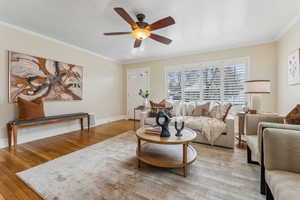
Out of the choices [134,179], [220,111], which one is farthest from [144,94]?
[134,179]

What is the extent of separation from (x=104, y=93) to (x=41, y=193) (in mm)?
3768

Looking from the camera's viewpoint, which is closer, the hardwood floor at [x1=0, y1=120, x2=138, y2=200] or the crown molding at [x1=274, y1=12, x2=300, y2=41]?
the hardwood floor at [x1=0, y1=120, x2=138, y2=200]

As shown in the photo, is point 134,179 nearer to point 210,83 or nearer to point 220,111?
point 220,111

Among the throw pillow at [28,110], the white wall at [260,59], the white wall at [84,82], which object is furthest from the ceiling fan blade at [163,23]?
the throw pillow at [28,110]

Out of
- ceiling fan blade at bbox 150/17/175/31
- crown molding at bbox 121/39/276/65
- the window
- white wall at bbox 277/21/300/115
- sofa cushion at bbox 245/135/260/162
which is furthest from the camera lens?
the window

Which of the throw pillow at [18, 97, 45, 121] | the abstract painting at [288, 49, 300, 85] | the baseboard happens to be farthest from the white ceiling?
the baseboard

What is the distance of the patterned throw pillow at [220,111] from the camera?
2869mm

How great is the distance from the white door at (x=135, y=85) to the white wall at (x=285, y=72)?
3737mm

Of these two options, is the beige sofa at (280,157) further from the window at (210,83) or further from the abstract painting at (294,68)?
the window at (210,83)

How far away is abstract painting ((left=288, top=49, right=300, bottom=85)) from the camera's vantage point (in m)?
2.41

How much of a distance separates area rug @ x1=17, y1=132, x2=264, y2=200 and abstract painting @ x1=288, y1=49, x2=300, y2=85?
1.73 m

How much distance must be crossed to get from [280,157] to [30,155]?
345 cm

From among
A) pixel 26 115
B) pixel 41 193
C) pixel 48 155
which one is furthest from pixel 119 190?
pixel 26 115

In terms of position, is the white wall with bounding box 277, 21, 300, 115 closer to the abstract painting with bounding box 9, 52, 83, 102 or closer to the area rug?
the area rug
